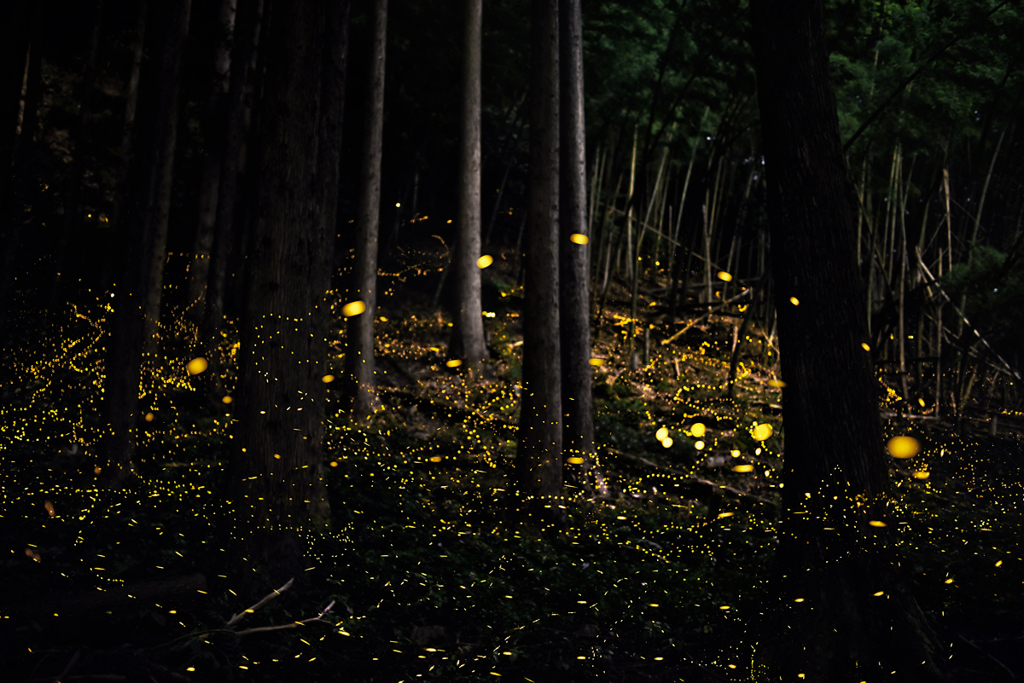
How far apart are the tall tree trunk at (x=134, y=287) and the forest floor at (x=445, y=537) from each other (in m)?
0.39

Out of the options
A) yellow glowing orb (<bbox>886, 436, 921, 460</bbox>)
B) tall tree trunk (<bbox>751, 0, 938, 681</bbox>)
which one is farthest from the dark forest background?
yellow glowing orb (<bbox>886, 436, 921, 460</bbox>)

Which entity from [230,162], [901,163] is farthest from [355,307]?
[901,163]

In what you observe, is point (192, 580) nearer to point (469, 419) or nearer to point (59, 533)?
point (59, 533)

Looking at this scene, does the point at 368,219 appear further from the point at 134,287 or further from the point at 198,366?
the point at 134,287

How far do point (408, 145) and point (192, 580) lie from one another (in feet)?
33.5

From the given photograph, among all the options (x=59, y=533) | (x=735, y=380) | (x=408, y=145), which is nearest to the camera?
(x=59, y=533)

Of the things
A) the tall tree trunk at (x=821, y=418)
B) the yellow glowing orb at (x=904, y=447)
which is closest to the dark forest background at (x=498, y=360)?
the tall tree trunk at (x=821, y=418)

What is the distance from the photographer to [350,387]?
8.56 meters

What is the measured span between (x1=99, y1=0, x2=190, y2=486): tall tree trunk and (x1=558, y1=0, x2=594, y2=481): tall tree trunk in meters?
3.78

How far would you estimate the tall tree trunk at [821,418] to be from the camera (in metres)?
3.89

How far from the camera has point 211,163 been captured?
27.7 feet

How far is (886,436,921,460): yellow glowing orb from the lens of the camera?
9223 mm

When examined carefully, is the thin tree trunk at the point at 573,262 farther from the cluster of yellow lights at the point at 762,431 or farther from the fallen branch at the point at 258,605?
the cluster of yellow lights at the point at 762,431

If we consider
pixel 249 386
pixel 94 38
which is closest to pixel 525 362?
pixel 249 386
